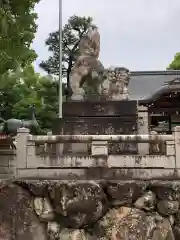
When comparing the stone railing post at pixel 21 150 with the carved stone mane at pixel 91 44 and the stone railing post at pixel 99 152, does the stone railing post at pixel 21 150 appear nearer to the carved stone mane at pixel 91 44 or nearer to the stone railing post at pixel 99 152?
the stone railing post at pixel 99 152

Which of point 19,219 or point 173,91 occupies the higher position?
point 173,91

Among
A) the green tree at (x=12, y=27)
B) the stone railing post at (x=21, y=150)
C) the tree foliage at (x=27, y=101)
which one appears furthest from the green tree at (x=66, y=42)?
the stone railing post at (x=21, y=150)

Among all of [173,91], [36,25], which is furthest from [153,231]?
[173,91]

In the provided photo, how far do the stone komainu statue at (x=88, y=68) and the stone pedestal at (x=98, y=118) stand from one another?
0.44m

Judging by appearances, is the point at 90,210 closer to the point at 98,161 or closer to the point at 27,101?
the point at 98,161

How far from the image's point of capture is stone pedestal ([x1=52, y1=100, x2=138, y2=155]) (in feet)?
29.1

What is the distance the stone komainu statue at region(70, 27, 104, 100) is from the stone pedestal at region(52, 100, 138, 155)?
44 cm

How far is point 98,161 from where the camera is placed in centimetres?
746

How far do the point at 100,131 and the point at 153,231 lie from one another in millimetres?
3497

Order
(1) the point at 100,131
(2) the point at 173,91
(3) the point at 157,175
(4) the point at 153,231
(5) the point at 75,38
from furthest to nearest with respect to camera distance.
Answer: (5) the point at 75,38, (2) the point at 173,91, (1) the point at 100,131, (3) the point at 157,175, (4) the point at 153,231

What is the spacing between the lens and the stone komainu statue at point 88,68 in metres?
9.51

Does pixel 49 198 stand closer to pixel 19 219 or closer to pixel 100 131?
pixel 19 219

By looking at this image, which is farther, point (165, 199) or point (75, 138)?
point (75, 138)

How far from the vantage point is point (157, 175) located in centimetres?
731
